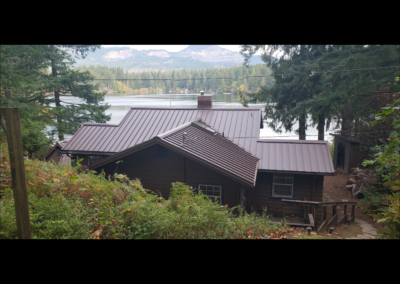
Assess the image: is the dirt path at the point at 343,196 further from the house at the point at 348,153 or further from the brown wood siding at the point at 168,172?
the brown wood siding at the point at 168,172

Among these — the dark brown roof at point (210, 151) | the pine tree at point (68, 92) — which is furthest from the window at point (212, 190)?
the pine tree at point (68, 92)

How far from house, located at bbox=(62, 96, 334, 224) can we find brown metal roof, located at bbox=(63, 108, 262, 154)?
0.05m

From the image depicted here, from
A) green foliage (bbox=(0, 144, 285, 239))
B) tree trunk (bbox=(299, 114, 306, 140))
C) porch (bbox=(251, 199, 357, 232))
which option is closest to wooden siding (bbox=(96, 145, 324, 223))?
porch (bbox=(251, 199, 357, 232))

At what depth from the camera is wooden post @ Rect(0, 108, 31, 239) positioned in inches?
121

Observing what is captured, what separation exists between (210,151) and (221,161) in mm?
717

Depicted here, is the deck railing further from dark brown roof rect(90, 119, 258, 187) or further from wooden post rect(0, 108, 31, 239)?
wooden post rect(0, 108, 31, 239)

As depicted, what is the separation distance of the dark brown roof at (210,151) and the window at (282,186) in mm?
1242

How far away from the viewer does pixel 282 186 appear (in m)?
11.5

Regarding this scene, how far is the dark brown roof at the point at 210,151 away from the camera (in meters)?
9.66

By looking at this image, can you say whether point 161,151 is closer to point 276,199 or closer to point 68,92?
point 276,199

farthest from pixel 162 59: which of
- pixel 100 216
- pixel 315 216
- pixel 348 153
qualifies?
pixel 100 216

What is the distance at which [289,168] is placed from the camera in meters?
10.9
